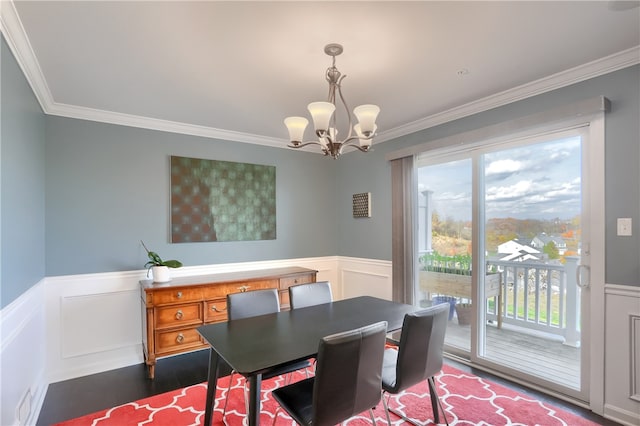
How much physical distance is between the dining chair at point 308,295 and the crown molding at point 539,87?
2.01 metres

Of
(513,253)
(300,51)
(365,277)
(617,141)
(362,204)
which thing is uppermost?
(300,51)

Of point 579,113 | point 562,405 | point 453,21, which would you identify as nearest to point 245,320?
point 453,21

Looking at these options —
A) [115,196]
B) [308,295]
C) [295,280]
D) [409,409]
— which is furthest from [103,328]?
[409,409]

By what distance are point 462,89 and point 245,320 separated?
2.48 meters

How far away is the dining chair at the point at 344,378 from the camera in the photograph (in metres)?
1.47

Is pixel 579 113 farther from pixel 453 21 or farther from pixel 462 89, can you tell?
pixel 453 21

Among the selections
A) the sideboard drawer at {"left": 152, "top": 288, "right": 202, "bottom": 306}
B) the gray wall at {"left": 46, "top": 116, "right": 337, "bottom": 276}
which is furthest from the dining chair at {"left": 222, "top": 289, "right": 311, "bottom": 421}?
the gray wall at {"left": 46, "top": 116, "right": 337, "bottom": 276}

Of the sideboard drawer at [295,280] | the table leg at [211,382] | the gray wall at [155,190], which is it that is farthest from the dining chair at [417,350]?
the sideboard drawer at [295,280]

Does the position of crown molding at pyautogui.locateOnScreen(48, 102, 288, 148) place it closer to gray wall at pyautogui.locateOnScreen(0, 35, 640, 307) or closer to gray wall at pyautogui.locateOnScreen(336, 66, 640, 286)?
gray wall at pyautogui.locateOnScreen(0, 35, 640, 307)

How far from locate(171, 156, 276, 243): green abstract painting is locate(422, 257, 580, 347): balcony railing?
7.98 ft

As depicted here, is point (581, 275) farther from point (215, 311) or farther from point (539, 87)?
point (215, 311)

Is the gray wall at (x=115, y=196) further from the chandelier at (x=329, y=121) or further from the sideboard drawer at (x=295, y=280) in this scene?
the chandelier at (x=329, y=121)

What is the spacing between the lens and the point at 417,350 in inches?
73.1

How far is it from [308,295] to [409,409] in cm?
111
